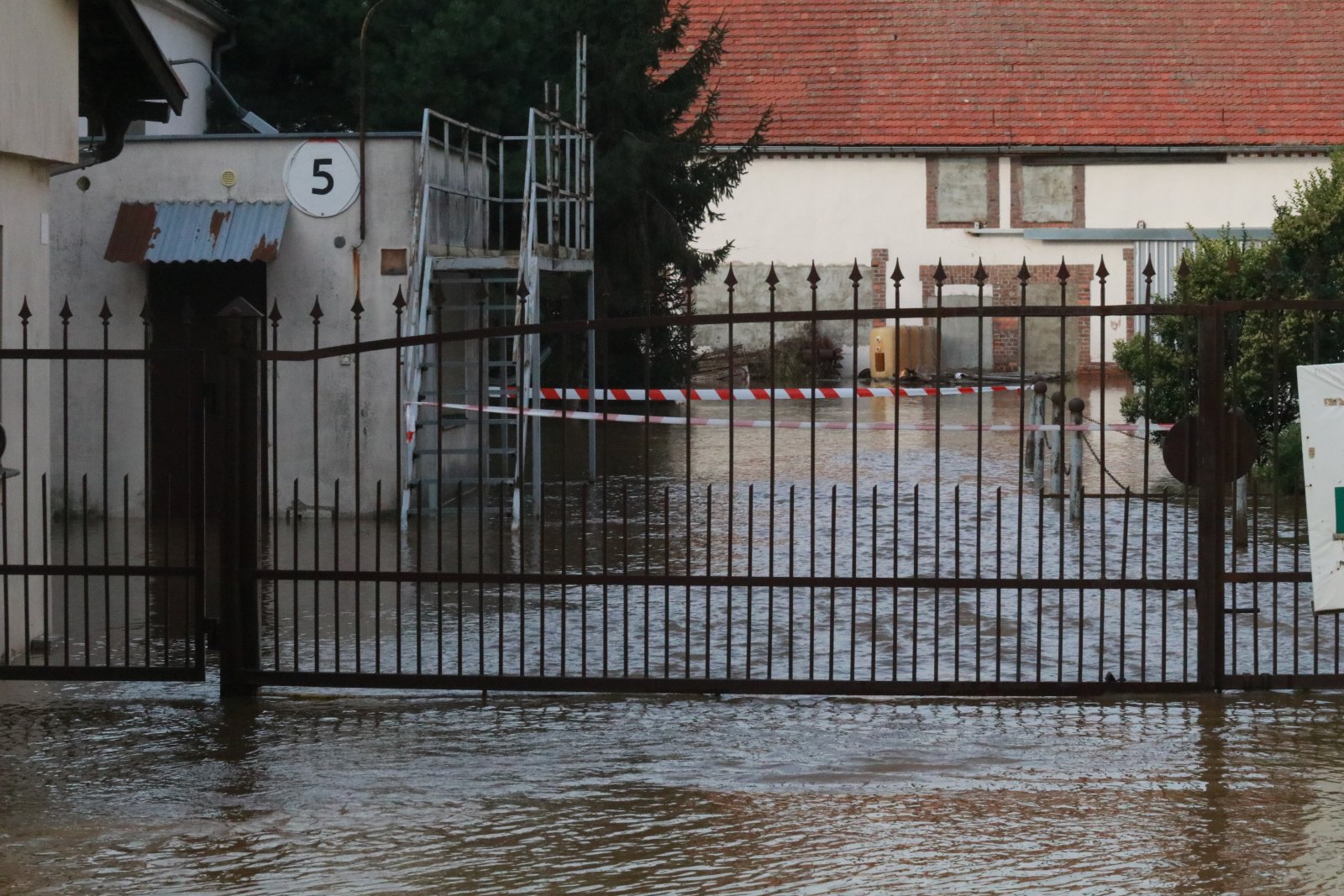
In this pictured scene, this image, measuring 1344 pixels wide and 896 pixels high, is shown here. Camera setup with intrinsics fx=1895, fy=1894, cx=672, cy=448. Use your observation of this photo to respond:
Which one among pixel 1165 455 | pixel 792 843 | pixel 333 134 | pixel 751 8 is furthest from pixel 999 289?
pixel 792 843

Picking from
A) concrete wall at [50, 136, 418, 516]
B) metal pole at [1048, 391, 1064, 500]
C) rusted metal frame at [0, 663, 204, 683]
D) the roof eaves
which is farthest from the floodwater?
concrete wall at [50, 136, 418, 516]

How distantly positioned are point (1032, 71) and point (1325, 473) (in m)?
32.1

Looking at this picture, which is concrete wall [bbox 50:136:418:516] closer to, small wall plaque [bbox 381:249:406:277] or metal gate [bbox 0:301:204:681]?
A: small wall plaque [bbox 381:249:406:277]

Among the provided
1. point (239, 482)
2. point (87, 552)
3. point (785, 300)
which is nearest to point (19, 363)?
point (87, 552)

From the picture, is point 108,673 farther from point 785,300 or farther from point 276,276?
point 785,300

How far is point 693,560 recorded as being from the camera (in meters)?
12.9

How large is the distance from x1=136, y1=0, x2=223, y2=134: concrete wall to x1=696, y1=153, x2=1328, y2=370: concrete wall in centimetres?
1569

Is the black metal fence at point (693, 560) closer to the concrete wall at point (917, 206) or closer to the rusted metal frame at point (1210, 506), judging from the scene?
the rusted metal frame at point (1210, 506)

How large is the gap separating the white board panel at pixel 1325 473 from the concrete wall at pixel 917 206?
96.3ft

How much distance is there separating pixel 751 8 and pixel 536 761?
35.0 meters

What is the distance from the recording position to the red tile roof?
123 feet

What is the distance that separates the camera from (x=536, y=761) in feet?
23.7

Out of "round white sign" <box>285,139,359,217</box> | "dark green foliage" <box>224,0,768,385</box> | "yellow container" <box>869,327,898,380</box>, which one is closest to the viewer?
"round white sign" <box>285,139,359,217</box>

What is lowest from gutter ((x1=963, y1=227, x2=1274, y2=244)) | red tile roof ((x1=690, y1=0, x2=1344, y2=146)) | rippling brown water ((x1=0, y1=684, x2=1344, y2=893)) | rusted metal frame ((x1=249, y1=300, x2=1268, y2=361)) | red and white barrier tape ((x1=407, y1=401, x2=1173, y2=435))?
rippling brown water ((x1=0, y1=684, x2=1344, y2=893))
